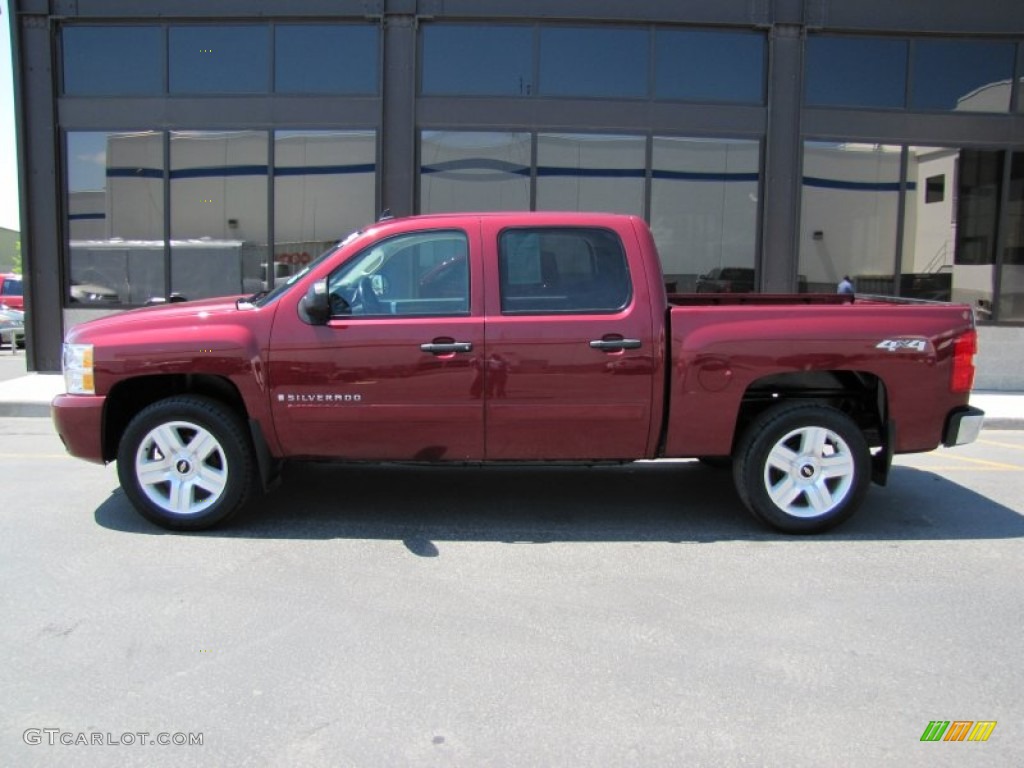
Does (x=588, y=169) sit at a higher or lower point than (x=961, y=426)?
higher

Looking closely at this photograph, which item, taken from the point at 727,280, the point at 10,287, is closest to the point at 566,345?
the point at 727,280

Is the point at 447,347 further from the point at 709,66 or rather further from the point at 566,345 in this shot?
the point at 709,66

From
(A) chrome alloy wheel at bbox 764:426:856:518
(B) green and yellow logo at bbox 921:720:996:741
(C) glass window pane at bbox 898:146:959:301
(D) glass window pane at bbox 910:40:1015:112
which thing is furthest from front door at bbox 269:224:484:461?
(D) glass window pane at bbox 910:40:1015:112

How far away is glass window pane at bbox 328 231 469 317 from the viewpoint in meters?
4.80

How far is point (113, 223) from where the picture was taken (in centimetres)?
1188

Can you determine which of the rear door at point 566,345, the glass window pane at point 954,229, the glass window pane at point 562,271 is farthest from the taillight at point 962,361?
the glass window pane at point 954,229

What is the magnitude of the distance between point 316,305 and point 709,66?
9.01 meters

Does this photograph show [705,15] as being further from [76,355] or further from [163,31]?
[76,355]

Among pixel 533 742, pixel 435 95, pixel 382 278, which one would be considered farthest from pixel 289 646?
pixel 435 95

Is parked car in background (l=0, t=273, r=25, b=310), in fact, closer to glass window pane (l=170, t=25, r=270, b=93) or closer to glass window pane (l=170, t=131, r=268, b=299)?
glass window pane (l=170, t=131, r=268, b=299)

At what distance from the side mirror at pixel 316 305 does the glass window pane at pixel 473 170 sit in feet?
23.3

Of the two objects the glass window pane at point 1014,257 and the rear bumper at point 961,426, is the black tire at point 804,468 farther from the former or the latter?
the glass window pane at point 1014,257

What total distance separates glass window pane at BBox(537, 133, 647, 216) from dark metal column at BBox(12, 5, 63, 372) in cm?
704

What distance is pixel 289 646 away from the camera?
344 centimetres
